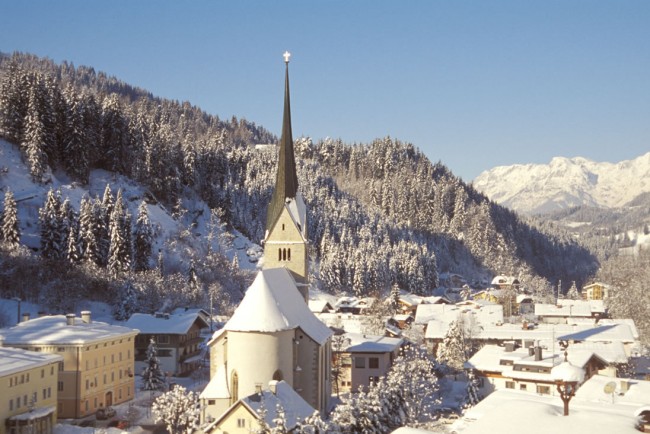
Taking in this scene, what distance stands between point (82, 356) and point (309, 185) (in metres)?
113

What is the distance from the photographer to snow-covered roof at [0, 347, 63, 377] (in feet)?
126

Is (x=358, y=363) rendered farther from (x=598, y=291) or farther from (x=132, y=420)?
(x=598, y=291)

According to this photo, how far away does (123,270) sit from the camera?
78.1 metres

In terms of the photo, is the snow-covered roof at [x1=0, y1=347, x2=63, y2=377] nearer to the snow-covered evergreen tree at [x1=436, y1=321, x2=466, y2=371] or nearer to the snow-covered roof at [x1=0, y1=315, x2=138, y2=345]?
the snow-covered roof at [x1=0, y1=315, x2=138, y2=345]

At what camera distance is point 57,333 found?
4762 centimetres

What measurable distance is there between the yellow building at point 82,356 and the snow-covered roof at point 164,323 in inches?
342

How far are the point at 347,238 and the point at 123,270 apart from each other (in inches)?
2468

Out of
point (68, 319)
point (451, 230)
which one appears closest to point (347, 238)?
point (451, 230)

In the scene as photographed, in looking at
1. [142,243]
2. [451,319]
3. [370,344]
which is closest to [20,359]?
[370,344]

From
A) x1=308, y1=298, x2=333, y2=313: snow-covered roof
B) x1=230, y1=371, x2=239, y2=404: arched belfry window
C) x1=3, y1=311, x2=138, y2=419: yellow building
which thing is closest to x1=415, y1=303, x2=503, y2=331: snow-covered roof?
x1=308, y1=298, x2=333, y2=313: snow-covered roof

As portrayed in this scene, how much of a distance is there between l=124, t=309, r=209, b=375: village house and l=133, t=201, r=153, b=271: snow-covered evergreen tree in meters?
20.8

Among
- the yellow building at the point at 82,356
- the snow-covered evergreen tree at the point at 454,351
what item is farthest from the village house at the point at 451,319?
the yellow building at the point at 82,356

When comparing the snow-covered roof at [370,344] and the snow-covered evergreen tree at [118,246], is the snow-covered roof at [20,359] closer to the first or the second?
the snow-covered roof at [370,344]

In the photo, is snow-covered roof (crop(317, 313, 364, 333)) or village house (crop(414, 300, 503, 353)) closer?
village house (crop(414, 300, 503, 353))
